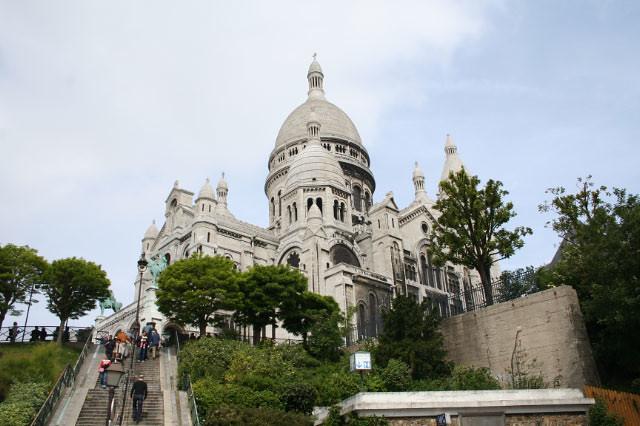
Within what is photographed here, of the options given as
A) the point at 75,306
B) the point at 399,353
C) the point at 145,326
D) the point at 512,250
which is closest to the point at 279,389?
the point at 399,353

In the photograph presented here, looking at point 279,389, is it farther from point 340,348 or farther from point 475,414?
point 340,348

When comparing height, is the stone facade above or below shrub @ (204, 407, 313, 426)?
above

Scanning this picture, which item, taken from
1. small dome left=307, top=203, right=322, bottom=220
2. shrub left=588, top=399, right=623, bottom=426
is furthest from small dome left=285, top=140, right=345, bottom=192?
shrub left=588, top=399, right=623, bottom=426

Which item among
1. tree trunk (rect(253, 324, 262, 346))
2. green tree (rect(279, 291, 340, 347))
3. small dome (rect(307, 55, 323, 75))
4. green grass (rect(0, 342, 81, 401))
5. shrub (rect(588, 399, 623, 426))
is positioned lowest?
shrub (rect(588, 399, 623, 426))

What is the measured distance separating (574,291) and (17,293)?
3095cm

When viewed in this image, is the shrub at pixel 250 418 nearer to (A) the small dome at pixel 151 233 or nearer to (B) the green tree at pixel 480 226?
(B) the green tree at pixel 480 226

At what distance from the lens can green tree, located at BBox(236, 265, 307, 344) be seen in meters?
33.5

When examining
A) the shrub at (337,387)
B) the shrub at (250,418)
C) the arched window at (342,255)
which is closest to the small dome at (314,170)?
the arched window at (342,255)

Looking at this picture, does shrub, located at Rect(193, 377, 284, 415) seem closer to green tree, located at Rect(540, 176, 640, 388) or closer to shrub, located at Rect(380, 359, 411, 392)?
shrub, located at Rect(380, 359, 411, 392)

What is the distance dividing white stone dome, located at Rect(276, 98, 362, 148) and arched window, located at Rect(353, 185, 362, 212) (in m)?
7.00

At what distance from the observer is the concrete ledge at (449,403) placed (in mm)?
17484

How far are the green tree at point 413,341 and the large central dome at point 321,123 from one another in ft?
160

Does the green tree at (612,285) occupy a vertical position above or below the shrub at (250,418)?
above

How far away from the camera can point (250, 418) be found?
59.2 feet
